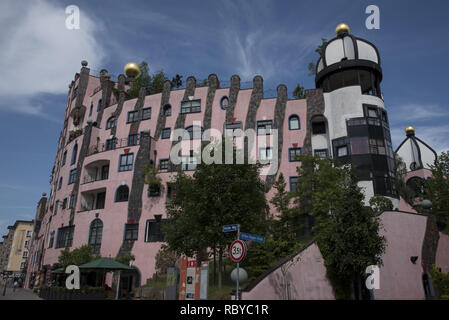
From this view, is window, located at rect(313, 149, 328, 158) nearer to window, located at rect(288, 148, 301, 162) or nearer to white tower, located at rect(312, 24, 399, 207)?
white tower, located at rect(312, 24, 399, 207)

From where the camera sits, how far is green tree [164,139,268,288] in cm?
2116

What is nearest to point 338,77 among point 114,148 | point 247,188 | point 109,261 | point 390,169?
point 390,169

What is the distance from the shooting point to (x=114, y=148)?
3644 cm

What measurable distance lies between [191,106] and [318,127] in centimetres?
1311

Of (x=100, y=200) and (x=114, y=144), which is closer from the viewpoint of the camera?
(x=100, y=200)

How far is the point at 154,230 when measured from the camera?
30.7m

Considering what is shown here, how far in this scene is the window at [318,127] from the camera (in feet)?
108

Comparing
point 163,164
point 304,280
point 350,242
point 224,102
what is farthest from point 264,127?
point 304,280

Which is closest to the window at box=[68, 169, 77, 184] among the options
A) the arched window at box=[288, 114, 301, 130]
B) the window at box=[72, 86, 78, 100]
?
the window at box=[72, 86, 78, 100]

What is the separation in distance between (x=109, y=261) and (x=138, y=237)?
279 inches

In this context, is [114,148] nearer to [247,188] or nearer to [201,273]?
[247,188]

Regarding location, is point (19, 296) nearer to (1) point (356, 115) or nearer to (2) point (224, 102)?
(2) point (224, 102)

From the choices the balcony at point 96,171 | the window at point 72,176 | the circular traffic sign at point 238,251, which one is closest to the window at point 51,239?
the window at point 72,176
